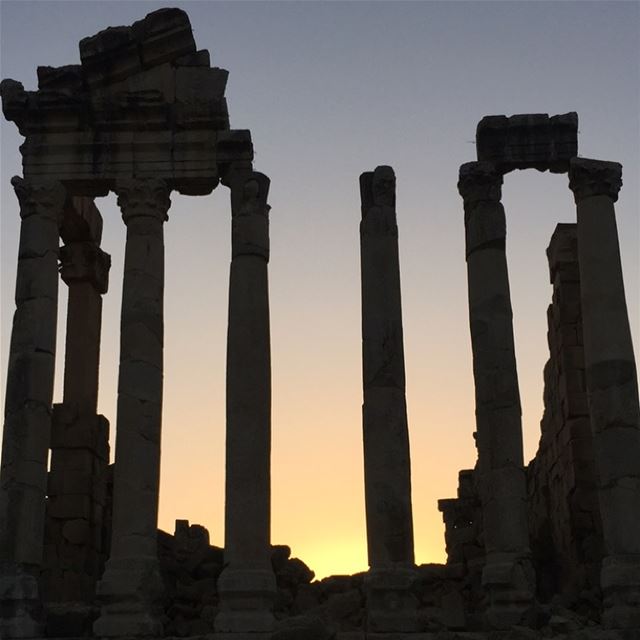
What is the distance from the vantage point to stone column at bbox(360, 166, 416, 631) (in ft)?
74.6

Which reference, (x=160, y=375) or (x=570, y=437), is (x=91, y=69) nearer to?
(x=160, y=375)

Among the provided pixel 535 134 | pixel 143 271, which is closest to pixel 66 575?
pixel 143 271

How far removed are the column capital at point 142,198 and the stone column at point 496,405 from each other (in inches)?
243

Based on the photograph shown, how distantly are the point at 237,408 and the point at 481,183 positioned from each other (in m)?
6.97

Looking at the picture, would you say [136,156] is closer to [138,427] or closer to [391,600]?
[138,427]

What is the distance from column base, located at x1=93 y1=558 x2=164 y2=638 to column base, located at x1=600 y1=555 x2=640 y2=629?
7988 mm

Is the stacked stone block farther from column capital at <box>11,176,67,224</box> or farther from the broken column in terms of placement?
column capital at <box>11,176,67,224</box>

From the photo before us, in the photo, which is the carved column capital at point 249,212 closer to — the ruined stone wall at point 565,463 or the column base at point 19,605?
the column base at point 19,605

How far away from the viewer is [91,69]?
26125mm

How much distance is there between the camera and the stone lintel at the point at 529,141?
2620 centimetres

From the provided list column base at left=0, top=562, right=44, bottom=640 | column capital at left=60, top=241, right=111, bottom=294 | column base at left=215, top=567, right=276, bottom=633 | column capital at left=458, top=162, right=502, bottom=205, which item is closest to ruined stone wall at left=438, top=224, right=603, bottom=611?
column capital at left=458, top=162, right=502, bottom=205

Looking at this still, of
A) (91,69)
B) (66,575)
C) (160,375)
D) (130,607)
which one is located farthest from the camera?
(66,575)

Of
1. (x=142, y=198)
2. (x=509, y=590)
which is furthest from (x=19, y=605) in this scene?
(x=509, y=590)

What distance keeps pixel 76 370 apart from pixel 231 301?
594 centimetres
